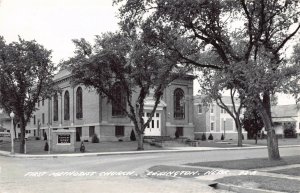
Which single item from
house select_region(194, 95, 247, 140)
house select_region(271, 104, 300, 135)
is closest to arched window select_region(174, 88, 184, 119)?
A: house select_region(194, 95, 247, 140)

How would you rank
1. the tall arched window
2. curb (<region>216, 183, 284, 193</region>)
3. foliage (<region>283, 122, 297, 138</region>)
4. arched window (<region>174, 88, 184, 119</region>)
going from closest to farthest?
curb (<region>216, 183, 284, 193</region>) < the tall arched window < arched window (<region>174, 88, 184, 119</region>) < foliage (<region>283, 122, 297, 138</region>)

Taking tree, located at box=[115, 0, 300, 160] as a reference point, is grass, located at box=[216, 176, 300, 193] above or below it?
below

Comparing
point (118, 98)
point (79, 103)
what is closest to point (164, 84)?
point (118, 98)

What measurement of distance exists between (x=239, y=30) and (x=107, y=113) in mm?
28284

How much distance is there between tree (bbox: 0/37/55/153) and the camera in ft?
112

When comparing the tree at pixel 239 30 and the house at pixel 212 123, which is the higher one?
the tree at pixel 239 30

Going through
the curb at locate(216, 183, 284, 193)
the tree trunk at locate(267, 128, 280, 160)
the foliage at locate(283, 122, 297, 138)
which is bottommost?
the foliage at locate(283, 122, 297, 138)

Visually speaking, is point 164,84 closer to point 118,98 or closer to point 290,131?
point 118,98

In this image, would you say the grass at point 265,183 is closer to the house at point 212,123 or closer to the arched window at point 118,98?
the arched window at point 118,98

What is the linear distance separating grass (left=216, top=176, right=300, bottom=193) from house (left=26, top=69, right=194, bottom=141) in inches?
1171

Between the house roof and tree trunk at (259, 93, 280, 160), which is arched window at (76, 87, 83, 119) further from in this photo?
the house roof

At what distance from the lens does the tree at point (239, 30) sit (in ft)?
62.8

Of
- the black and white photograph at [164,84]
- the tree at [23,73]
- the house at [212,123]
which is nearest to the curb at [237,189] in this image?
the black and white photograph at [164,84]

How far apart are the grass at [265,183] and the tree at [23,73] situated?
23.9 meters
